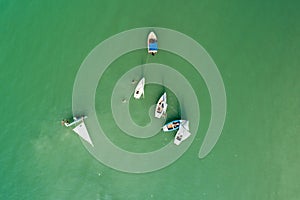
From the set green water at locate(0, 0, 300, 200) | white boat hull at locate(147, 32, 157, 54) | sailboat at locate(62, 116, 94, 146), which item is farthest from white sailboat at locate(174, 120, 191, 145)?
sailboat at locate(62, 116, 94, 146)

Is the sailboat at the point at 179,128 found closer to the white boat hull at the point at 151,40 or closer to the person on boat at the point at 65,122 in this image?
the white boat hull at the point at 151,40

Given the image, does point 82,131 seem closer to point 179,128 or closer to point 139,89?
point 139,89

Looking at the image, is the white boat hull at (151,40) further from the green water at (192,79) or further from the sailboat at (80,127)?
the sailboat at (80,127)

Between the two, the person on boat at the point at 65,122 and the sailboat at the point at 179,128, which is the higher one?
→ the person on boat at the point at 65,122

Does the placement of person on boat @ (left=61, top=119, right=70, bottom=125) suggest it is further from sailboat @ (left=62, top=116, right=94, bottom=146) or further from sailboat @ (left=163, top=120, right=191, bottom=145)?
sailboat @ (left=163, top=120, right=191, bottom=145)

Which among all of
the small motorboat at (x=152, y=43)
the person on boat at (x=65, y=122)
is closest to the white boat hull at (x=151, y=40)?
the small motorboat at (x=152, y=43)

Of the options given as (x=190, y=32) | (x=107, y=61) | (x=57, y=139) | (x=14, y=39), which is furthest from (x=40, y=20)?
(x=190, y=32)

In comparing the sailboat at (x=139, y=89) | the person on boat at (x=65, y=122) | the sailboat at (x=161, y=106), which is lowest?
the person on boat at (x=65, y=122)
